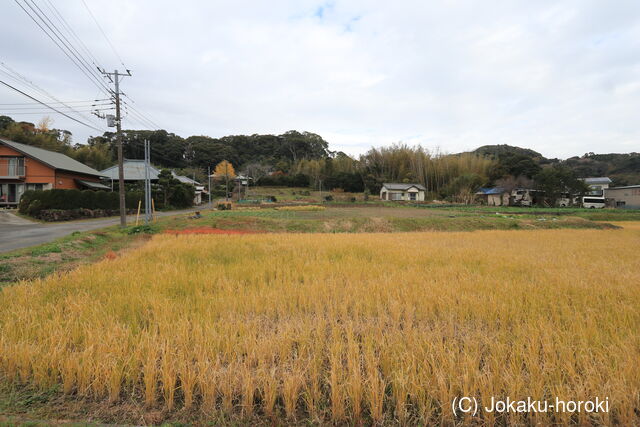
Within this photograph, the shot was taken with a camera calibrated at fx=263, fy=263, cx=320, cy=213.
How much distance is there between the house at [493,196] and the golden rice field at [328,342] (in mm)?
43633

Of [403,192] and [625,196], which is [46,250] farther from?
[625,196]

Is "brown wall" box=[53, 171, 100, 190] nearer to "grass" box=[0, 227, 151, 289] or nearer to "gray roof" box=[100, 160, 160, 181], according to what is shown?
"gray roof" box=[100, 160, 160, 181]

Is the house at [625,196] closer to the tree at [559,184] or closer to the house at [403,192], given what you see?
the tree at [559,184]

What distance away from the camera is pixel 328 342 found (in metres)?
2.90

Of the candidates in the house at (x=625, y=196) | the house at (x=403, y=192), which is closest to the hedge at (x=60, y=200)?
the house at (x=403, y=192)

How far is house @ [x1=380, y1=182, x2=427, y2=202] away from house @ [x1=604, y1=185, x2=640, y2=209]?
3280 cm

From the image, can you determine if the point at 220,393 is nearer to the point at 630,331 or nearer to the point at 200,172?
the point at 630,331

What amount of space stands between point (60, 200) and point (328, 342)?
2363 cm

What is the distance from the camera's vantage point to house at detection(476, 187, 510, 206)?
139 feet

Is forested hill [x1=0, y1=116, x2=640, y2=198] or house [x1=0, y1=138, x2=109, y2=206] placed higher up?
forested hill [x1=0, y1=116, x2=640, y2=198]

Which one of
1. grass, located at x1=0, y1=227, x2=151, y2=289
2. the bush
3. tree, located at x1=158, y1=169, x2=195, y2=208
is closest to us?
grass, located at x1=0, y1=227, x2=151, y2=289

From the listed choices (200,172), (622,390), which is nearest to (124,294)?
(622,390)

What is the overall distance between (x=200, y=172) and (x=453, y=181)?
5205 cm

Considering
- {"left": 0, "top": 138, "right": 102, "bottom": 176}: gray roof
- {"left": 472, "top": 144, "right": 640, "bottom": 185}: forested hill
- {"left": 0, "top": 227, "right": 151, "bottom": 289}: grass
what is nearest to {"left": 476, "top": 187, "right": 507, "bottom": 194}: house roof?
{"left": 472, "top": 144, "right": 640, "bottom": 185}: forested hill
